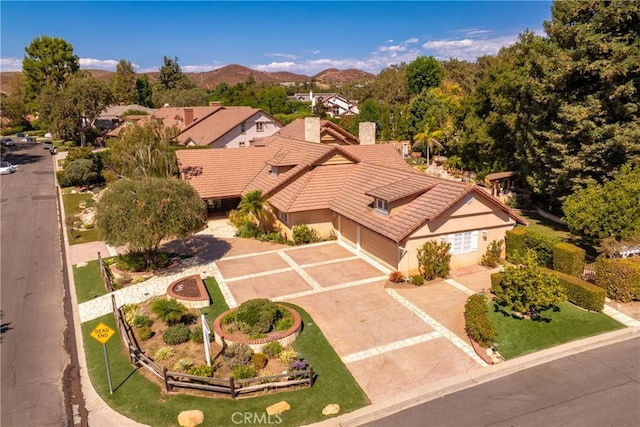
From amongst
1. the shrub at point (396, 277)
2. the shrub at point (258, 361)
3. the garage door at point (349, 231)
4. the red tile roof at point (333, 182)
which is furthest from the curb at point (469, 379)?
the garage door at point (349, 231)

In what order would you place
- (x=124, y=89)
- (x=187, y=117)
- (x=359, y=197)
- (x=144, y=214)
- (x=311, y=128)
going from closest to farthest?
1. (x=144, y=214)
2. (x=359, y=197)
3. (x=311, y=128)
4. (x=187, y=117)
5. (x=124, y=89)

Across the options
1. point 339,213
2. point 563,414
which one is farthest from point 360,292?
point 563,414

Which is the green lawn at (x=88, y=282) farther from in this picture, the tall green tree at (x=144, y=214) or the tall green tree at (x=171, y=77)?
the tall green tree at (x=171, y=77)

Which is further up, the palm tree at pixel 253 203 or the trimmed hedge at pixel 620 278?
the palm tree at pixel 253 203

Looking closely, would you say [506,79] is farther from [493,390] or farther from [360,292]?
[493,390]

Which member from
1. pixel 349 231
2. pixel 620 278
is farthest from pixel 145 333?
pixel 620 278

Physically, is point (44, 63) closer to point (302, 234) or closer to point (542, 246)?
point (302, 234)
